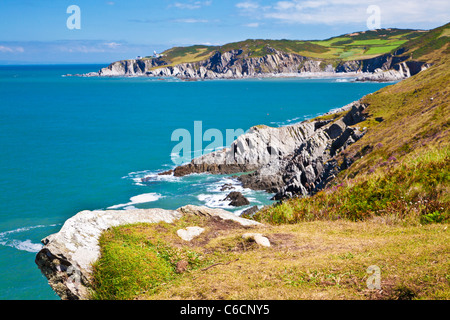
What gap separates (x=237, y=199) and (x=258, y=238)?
35.7 metres

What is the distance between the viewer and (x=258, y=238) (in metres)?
10.9

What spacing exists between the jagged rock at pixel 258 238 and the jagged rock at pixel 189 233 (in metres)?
1.79

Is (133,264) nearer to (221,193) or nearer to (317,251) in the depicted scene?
(317,251)

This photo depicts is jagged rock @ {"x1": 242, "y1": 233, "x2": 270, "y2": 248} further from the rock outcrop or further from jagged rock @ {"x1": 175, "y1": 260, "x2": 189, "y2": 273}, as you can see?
the rock outcrop

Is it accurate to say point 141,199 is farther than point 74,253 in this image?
Yes

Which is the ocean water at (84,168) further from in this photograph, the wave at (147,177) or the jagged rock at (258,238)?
the jagged rock at (258,238)

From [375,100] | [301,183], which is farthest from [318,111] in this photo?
[301,183]

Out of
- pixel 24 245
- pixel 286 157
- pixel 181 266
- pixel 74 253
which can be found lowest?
pixel 24 245

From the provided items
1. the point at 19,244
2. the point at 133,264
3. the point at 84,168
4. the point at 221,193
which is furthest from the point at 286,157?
the point at 133,264

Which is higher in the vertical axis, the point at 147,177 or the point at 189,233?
the point at 189,233
